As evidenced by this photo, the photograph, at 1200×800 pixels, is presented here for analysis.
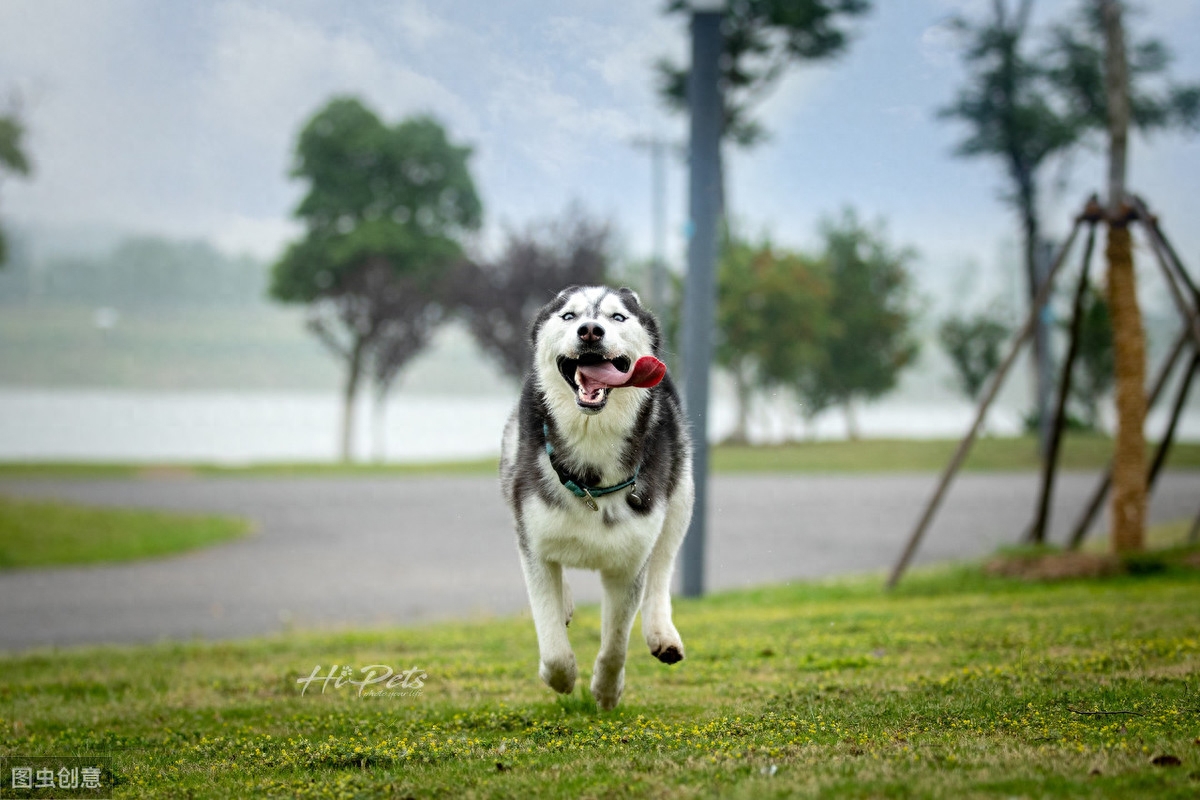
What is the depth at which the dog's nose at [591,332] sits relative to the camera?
3445 mm

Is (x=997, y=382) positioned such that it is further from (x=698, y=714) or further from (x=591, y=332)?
(x=591, y=332)

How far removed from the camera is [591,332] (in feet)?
Answer: 11.3

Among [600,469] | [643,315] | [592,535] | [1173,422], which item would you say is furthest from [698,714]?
[1173,422]

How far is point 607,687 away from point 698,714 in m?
1.12

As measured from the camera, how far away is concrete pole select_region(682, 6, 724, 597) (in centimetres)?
1137

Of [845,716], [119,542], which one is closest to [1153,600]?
[845,716]

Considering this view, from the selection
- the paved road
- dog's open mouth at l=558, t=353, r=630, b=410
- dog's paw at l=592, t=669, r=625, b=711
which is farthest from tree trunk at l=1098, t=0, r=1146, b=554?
dog's open mouth at l=558, t=353, r=630, b=410

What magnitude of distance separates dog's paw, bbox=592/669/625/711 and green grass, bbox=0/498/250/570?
15328 mm

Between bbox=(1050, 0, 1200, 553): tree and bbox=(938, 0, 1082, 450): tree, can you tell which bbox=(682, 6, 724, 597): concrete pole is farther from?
bbox=(938, 0, 1082, 450): tree

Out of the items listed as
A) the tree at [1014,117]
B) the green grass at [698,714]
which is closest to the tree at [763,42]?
the tree at [1014,117]

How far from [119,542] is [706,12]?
45.8 ft

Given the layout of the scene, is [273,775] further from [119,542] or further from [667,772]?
[119,542]

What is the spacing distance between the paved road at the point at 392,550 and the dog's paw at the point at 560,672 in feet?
25.6

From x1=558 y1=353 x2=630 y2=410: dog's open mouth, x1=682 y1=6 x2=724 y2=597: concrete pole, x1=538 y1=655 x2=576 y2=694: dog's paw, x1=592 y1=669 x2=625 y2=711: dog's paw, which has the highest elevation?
x1=682 y1=6 x2=724 y2=597: concrete pole
